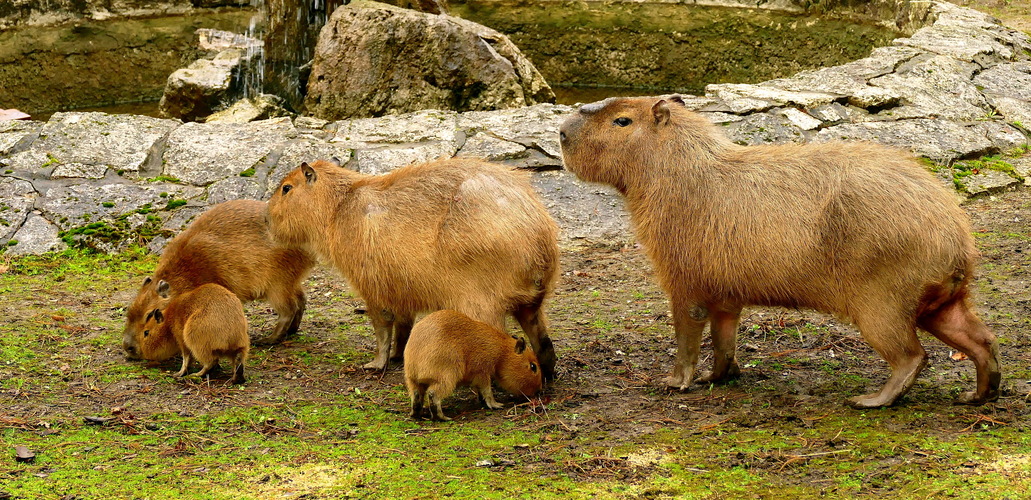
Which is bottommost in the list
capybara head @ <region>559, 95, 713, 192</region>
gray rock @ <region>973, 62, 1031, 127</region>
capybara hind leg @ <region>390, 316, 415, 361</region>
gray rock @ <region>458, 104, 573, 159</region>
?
capybara hind leg @ <region>390, 316, 415, 361</region>

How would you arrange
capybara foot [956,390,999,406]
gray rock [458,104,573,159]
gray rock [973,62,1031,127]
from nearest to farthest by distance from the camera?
capybara foot [956,390,999,406] < gray rock [458,104,573,159] < gray rock [973,62,1031,127]

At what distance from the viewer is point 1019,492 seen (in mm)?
2969

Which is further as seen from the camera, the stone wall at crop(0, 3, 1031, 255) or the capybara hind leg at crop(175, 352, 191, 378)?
the stone wall at crop(0, 3, 1031, 255)

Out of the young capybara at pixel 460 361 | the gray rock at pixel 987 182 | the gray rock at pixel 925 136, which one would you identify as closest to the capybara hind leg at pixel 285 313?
the young capybara at pixel 460 361

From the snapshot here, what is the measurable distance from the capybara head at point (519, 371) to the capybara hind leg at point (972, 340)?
5.07ft

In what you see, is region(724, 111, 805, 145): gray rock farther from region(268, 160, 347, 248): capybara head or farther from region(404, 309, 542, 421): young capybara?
region(404, 309, 542, 421): young capybara

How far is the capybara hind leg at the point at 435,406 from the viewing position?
3.94 metres

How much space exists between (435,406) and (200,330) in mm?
1173

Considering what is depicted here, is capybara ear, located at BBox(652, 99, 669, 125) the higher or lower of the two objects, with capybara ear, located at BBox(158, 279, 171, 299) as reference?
higher

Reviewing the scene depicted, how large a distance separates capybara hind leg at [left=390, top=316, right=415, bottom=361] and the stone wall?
1980mm

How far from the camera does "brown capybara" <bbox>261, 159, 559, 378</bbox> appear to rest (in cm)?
417

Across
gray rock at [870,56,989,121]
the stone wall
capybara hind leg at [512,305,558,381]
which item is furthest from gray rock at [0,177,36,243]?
gray rock at [870,56,989,121]

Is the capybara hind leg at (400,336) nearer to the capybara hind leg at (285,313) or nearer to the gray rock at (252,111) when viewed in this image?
the capybara hind leg at (285,313)

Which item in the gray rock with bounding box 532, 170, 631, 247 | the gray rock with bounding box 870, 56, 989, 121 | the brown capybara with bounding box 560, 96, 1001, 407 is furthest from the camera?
the gray rock with bounding box 870, 56, 989, 121
